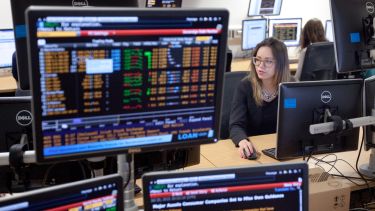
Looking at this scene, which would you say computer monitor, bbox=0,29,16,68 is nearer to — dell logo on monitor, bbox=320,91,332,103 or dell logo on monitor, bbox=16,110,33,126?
dell logo on monitor, bbox=16,110,33,126

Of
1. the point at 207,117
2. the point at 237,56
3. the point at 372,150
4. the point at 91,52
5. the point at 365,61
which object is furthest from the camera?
the point at 237,56

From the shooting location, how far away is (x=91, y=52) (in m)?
1.02

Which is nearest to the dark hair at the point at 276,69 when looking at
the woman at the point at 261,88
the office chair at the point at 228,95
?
the woman at the point at 261,88

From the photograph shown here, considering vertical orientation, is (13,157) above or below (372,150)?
above

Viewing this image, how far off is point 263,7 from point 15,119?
478 cm

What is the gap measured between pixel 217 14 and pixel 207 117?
288mm

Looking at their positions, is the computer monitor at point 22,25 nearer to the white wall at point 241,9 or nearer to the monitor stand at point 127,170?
the monitor stand at point 127,170

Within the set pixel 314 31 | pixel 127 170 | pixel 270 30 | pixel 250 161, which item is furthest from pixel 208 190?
pixel 270 30

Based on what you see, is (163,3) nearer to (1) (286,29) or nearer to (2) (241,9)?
(2) (241,9)

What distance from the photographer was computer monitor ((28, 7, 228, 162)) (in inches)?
38.8

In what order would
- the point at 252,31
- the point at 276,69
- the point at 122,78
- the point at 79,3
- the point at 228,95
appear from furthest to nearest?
1. the point at 252,31
2. the point at 228,95
3. the point at 276,69
4. the point at 79,3
5. the point at 122,78

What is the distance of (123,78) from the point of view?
Result: 3.50 feet

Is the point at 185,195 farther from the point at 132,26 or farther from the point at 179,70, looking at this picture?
the point at 132,26

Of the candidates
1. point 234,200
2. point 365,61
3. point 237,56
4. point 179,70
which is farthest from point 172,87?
point 237,56
